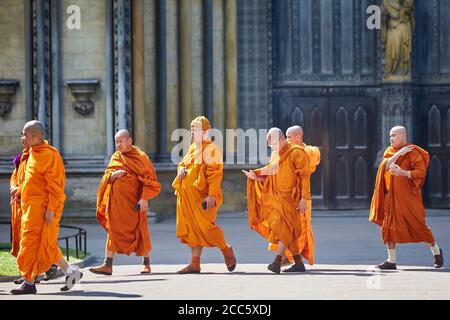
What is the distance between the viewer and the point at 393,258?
682 inches

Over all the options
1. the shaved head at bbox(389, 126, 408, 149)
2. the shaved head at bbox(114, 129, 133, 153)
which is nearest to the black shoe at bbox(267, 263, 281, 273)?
the shaved head at bbox(389, 126, 408, 149)

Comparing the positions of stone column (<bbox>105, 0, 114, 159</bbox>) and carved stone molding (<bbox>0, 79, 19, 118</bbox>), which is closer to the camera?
stone column (<bbox>105, 0, 114, 159</bbox>)

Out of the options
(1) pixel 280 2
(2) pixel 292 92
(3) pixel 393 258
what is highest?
(1) pixel 280 2

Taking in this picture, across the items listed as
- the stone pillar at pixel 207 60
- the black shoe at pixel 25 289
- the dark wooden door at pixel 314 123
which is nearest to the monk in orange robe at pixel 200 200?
the black shoe at pixel 25 289

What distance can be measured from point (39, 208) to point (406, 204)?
16.2 ft

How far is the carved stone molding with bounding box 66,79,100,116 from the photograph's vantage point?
1044 inches

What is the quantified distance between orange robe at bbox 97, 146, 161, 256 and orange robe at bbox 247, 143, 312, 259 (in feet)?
4.62

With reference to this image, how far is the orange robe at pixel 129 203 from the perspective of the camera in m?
17.4

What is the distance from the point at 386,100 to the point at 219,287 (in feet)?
46.7

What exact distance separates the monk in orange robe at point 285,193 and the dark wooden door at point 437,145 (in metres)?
11.6

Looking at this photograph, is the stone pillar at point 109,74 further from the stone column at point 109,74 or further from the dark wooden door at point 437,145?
the dark wooden door at point 437,145

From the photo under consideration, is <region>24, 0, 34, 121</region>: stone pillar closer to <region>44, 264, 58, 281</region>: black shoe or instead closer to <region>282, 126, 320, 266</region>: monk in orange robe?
<region>282, 126, 320, 266</region>: monk in orange robe

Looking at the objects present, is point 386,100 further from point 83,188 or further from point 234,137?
point 83,188
